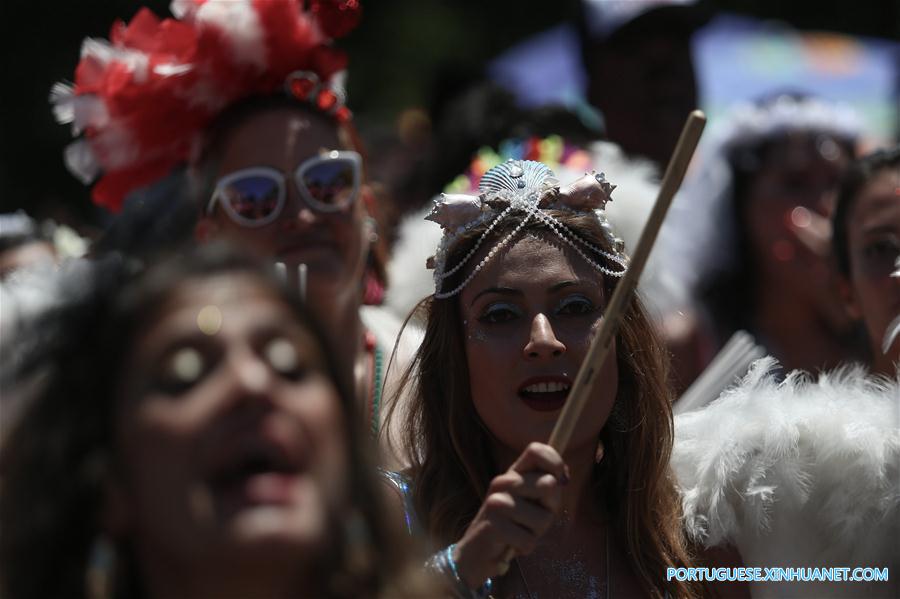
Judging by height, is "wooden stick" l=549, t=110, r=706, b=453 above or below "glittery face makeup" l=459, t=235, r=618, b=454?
above

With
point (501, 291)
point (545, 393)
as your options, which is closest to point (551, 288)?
point (501, 291)

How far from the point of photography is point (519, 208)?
2.77 m

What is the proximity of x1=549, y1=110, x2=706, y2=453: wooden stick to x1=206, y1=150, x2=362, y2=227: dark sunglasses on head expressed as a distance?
147 cm

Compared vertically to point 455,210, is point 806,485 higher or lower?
lower

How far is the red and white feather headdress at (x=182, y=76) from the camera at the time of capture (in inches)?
140

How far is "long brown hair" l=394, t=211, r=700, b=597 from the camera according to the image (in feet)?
8.66

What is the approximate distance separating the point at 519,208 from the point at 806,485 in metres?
0.82

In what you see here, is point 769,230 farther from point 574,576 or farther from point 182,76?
point 574,576

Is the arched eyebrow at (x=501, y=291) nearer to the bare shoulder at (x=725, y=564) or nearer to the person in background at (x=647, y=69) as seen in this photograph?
the bare shoulder at (x=725, y=564)

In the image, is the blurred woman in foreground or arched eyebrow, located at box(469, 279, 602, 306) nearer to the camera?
the blurred woman in foreground

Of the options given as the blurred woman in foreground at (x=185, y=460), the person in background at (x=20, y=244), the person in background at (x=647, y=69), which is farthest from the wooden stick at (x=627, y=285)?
the person in background at (x=647, y=69)

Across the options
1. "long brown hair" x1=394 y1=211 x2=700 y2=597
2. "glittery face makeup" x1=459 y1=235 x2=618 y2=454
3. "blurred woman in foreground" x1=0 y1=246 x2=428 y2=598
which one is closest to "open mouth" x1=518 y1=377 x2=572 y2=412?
"glittery face makeup" x1=459 y1=235 x2=618 y2=454

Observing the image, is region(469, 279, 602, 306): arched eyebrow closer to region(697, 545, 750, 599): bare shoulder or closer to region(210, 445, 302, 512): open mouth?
region(697, 545, 750, 599): bare shoulder

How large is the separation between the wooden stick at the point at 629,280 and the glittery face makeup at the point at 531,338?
46 centimetres
